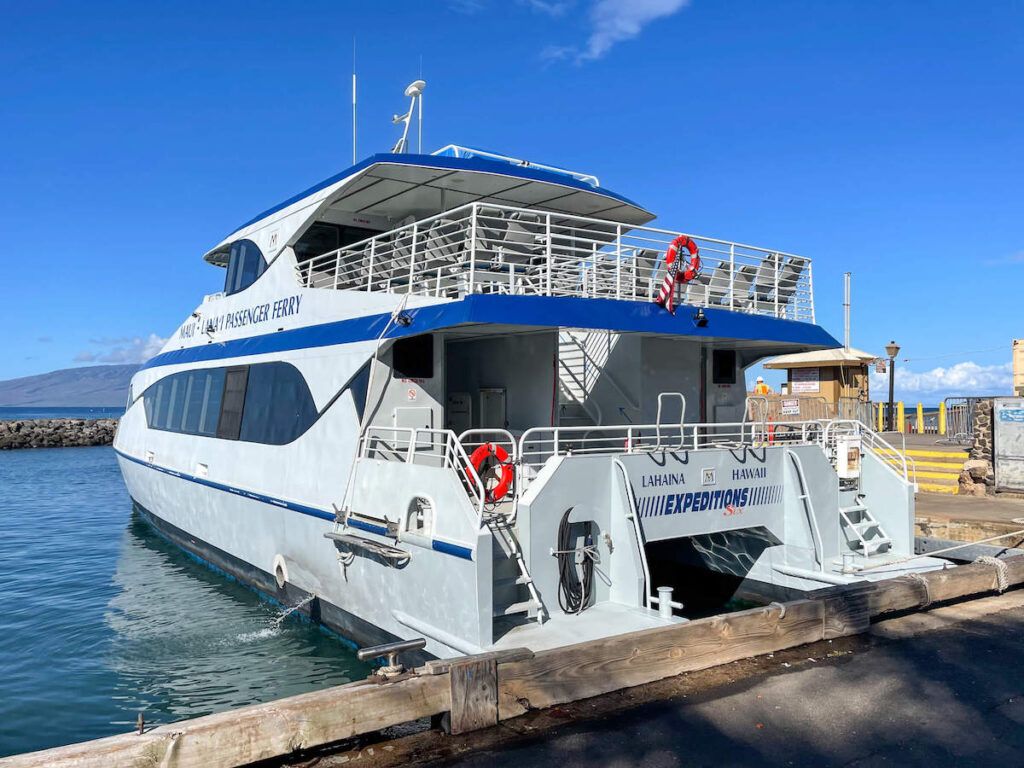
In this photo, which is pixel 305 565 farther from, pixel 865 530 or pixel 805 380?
pixel 805 380

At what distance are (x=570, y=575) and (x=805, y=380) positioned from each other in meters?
20.0

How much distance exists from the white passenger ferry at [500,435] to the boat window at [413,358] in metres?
0.03

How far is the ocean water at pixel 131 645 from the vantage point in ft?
25.0

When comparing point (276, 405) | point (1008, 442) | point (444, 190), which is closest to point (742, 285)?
point (444, 190)

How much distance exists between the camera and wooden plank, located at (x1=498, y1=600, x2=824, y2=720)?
4.97 meters

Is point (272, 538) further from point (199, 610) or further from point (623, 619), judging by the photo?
point (623, 619)

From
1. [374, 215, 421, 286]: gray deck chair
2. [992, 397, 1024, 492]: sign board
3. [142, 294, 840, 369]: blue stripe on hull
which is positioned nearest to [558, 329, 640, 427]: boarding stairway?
[142, 294, 840, 369]: blue stripe on hull

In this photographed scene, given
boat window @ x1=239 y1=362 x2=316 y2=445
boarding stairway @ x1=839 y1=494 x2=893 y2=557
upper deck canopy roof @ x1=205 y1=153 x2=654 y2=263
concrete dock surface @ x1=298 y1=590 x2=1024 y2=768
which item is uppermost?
upper deck canopy roof @ x1=205 y1=153 x2=654 y2=263

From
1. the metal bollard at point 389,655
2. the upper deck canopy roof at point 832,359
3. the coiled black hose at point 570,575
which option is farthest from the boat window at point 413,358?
the upper deck canopy roof at point 832,359

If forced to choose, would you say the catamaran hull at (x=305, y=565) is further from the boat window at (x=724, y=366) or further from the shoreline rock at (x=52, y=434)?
the shoreline rock at (x=52, y=434)

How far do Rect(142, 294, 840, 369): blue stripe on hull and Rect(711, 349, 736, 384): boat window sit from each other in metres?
1.37

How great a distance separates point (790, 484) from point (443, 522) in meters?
4.45

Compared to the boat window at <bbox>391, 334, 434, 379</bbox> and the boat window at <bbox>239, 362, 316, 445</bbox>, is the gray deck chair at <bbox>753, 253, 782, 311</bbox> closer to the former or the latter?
the boat window at <bbox>391, 334, 434, 379</bbox>

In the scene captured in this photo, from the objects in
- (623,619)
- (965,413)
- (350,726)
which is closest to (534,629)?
(623,619)
